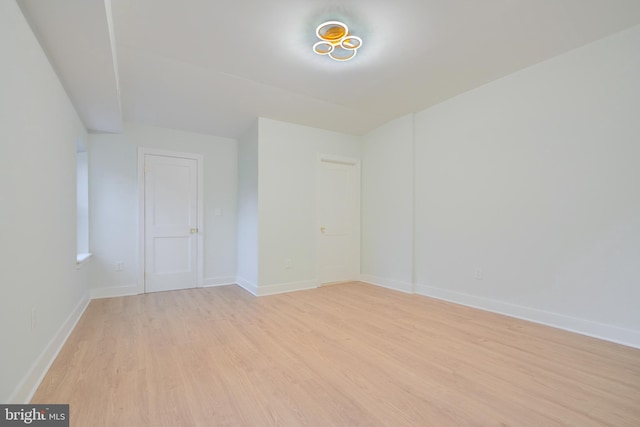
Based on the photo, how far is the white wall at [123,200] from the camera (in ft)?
12.7

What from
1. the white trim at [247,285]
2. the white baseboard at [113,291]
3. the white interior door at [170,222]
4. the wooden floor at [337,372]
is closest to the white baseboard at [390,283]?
the wooden floor at [337,372]

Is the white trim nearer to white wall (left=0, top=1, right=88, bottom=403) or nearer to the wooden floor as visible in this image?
the wooden floor

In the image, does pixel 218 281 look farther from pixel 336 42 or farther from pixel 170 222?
pixel 336 42

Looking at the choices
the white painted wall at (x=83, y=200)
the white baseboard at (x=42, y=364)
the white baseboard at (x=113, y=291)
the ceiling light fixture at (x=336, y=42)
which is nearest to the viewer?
the white baseboard at (x=42, y=364)

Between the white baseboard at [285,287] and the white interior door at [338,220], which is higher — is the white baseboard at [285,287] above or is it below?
below

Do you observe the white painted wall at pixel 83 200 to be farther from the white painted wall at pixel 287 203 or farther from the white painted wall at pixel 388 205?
the white painted wall at pixel 388 205

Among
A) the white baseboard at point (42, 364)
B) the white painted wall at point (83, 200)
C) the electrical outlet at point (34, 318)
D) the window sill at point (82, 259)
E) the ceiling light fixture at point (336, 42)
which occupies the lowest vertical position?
the white baseboard at point (42, 364)

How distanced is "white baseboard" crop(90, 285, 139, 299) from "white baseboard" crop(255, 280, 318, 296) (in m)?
1.81

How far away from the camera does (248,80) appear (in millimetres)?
3223

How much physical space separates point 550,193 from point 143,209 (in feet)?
16.6

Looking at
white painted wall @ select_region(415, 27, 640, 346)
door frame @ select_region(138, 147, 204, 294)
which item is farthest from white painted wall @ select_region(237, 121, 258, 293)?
white painted wall @ select_region(415, 27, 640, 346)

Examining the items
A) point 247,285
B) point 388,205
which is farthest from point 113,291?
point 388,205

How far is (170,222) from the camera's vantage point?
434cm

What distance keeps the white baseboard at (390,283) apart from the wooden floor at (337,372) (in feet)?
3.18
